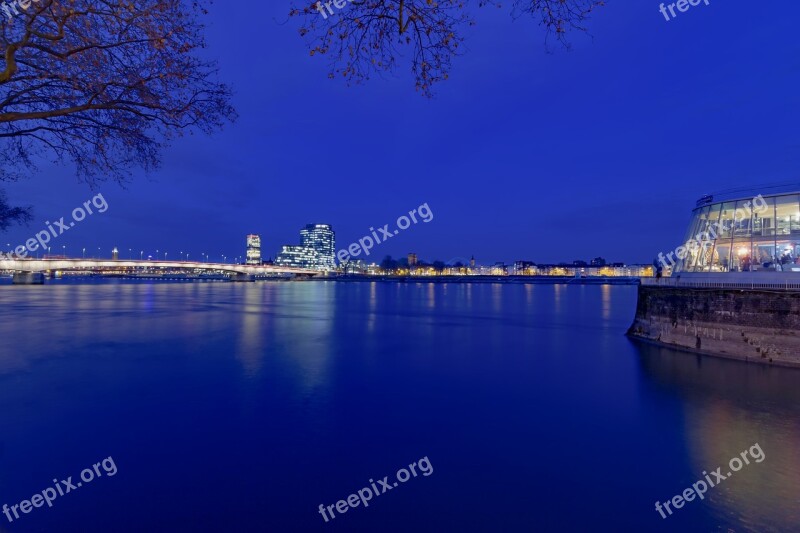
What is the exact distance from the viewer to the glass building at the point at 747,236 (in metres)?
24.9

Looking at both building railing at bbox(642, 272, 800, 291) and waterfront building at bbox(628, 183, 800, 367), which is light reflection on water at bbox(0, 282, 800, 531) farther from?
building railing at bbox(642, 272, 800, 291)

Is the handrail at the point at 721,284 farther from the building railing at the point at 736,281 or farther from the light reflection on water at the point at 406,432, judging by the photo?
the light reflection on water at the point at 406,432

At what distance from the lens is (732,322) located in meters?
22.8

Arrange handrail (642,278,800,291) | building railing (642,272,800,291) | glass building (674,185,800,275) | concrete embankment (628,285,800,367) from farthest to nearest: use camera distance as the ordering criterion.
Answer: glass building (674,185,800,275), building railing (642,272,800,291), handrail (642,278,800,291), concrete embankment (628,285,800,367)

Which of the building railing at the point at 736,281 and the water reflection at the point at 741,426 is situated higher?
the building railing at the point at 736,281

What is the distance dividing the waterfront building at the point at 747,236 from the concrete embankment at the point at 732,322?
4102 millimetres

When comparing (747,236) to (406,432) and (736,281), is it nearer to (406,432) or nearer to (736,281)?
(736,281)

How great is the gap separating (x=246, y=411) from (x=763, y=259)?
89.7 ft

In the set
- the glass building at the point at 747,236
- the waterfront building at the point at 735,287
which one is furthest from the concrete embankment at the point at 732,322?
the glass building at the point at 747,236

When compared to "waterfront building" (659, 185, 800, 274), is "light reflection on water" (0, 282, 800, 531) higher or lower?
lower

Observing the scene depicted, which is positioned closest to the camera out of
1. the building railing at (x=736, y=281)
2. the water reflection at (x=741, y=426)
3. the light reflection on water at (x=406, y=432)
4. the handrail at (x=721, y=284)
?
the light reflection on water at (x=406, y=432)

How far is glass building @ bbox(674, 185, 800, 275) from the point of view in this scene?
24.9 m


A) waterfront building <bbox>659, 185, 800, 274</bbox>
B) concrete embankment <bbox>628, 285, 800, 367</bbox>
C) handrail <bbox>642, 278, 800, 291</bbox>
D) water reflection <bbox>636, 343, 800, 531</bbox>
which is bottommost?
water reflection <bbox>636, 343, 800, 531</bbox>

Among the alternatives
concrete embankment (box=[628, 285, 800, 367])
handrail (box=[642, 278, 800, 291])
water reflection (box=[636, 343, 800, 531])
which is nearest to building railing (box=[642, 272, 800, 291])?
handrail (box=[642, 278, 800, 291])
